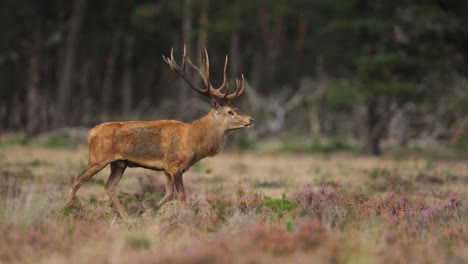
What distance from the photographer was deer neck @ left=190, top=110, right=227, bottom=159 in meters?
10.8

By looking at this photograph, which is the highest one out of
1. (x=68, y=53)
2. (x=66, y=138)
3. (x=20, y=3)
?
(x=20, y=3)

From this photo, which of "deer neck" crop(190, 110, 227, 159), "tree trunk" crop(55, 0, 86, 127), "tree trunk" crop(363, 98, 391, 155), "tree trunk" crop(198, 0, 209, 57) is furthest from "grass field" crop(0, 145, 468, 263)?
"tree trunk" crop(55, 0, 86, 127)

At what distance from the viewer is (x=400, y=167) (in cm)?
1944

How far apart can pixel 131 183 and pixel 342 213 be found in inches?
280

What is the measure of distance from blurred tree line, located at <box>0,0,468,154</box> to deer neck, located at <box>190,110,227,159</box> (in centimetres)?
183

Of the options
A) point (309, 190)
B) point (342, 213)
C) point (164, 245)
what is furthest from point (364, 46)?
point (164, 245)

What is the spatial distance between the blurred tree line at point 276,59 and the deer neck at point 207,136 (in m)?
1.83

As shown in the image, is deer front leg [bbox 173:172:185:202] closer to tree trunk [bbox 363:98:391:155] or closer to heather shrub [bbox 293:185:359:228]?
heather shrub [bbox 293:185:359:228]

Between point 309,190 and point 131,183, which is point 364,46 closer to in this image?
→ point 131,183

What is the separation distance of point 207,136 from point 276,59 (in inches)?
1128

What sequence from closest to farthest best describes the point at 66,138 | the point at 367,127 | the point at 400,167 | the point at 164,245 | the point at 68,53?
the point at 164,245 → the point at 400,167 → the point at 367,127 → the point at 66,138 → the point at 68,53

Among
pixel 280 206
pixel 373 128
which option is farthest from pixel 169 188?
pixel 373 128

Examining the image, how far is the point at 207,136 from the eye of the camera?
1091cm

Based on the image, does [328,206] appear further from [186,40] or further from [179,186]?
[186,40]
